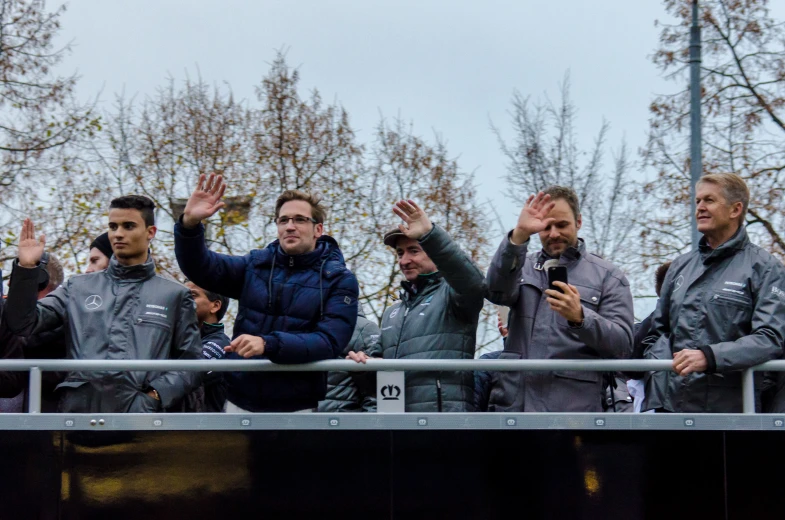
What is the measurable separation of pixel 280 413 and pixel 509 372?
43.2 inches

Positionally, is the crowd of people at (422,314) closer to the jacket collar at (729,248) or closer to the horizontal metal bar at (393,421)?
the jacket collar at (729,248)

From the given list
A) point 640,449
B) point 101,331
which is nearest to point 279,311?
point 101,331

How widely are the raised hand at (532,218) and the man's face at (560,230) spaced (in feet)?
0.93

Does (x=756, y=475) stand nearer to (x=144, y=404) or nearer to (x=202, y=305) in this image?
(x=144, y=404)

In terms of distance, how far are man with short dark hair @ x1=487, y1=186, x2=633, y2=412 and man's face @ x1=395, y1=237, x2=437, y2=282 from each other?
0.46 m

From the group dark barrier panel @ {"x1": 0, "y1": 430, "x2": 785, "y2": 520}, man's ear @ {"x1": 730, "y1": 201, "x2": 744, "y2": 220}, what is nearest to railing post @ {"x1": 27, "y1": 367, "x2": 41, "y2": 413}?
dark barrier panel @ {"x1": 0, "y1": 430, "x2": 785, "y2": 520}

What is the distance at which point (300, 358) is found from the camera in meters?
4.82

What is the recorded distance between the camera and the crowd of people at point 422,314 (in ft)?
16.1

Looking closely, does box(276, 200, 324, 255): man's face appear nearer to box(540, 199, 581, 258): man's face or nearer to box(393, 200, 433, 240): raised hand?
box(393, 200, 433, 240): raised hand

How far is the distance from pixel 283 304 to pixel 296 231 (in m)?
0.37

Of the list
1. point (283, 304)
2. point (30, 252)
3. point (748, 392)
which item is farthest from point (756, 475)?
point (30, 252)

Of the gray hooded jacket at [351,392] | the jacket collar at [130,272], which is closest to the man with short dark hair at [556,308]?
the gray hooded jacket at [351,392]

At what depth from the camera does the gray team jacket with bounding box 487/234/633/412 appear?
16.3ft

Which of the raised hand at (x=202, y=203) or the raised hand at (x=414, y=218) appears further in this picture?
the raised hand at (x=202, y=203)
